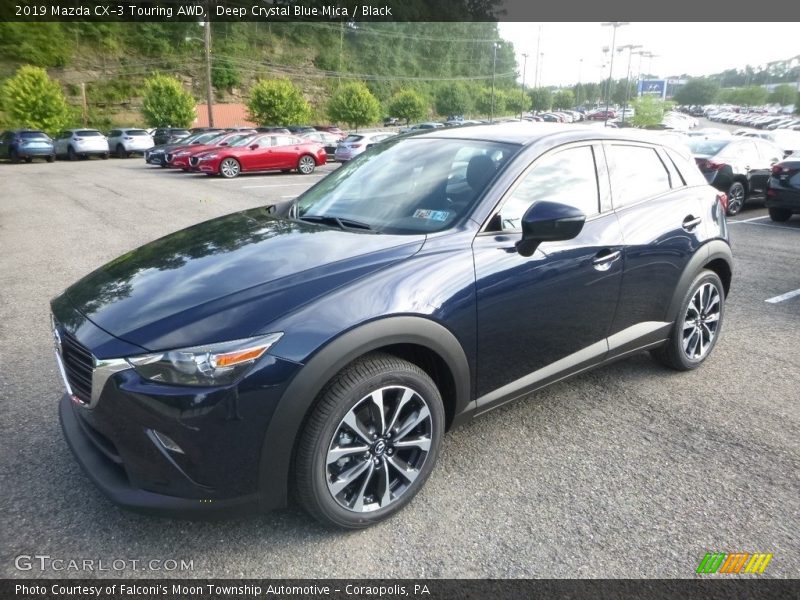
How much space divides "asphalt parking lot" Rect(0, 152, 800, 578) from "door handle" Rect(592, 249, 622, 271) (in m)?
0.93

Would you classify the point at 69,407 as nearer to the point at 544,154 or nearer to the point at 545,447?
the point at 545,447

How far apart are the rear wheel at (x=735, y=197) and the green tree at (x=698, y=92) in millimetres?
121135

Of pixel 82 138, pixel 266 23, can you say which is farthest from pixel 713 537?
pixel 266 23

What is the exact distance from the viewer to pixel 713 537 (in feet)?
8.36

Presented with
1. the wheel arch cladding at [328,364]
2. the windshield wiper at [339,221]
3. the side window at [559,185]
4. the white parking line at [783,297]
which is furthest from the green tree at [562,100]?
the wheel arch cladding at [328,364]

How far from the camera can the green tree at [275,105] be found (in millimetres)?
41750

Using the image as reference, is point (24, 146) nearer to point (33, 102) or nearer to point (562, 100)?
point (33, 102)

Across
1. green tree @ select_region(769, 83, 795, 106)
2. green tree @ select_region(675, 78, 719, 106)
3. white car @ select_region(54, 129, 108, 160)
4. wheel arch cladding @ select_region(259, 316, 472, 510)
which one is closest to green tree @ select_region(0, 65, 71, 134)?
white car @ select_region(54, 129, 108, 160)

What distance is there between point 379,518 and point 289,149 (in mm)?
19814

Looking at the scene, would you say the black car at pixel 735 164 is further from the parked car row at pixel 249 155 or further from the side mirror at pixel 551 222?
the parked car row at pixel 249 155

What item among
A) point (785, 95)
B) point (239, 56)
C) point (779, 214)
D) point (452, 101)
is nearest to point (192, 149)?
point (779, 214)

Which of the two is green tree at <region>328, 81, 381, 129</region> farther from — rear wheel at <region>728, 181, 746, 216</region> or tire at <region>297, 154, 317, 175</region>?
rear wheel at <region>728, 181, 746, 216</region>

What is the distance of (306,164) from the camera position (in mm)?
21562

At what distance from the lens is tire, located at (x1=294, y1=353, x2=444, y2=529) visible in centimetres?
234
